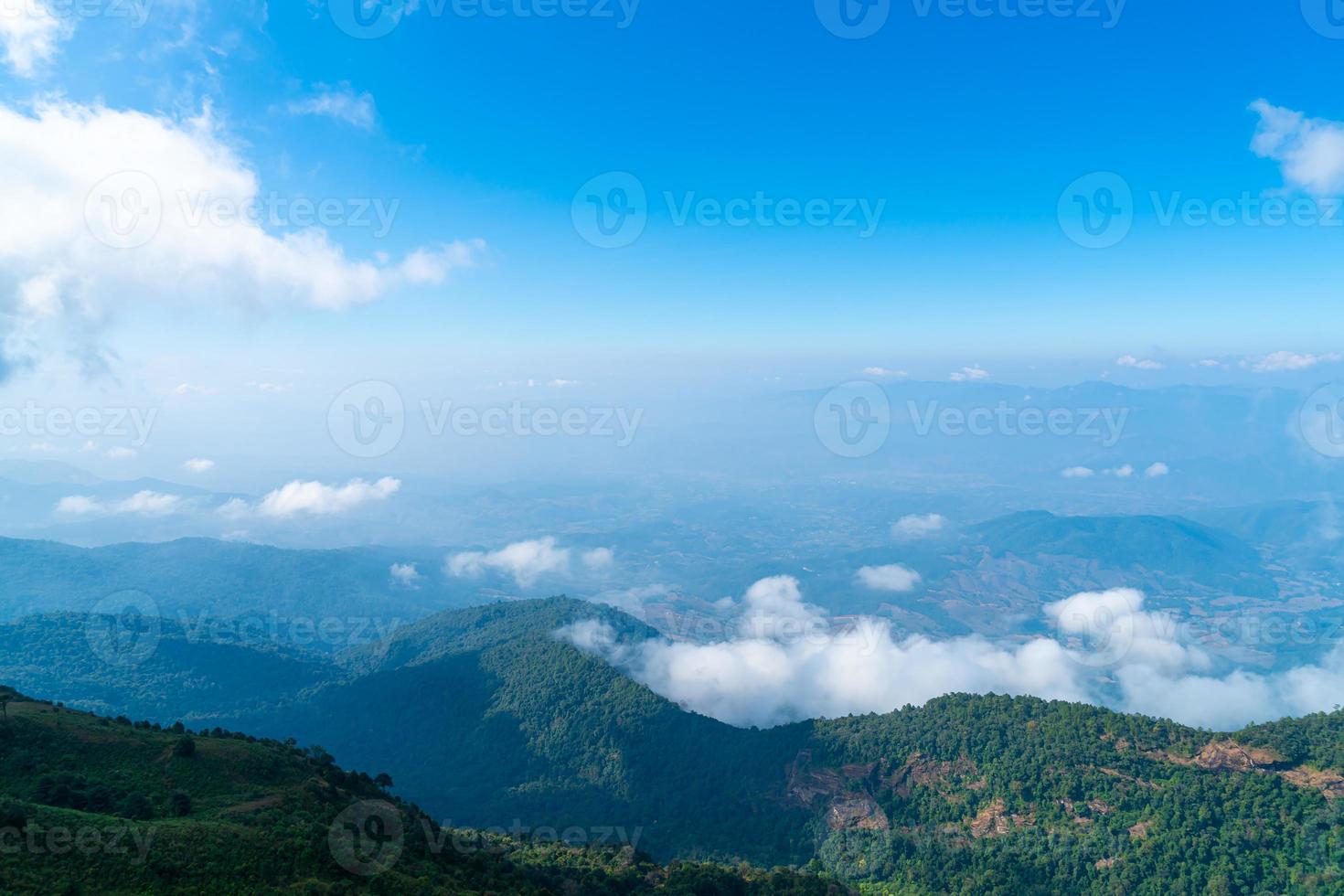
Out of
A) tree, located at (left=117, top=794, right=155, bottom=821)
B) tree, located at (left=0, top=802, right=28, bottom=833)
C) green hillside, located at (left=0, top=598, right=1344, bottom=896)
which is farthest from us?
green hillside, located at (left=0, top=598, right=1344, bottom=896)

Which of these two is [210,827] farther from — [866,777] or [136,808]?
[866,777]

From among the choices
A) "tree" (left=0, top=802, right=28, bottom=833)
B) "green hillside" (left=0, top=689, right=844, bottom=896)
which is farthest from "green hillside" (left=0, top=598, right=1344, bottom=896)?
"tree" (left=0, top=802, right=28, bottom=833)

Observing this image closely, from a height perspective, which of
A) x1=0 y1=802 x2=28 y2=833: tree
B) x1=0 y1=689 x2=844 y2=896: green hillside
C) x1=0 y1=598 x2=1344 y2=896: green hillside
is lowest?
x1=0 y1=598 x2=1344 y2=896: green hillside

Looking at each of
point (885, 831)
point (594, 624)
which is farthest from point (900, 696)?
point (885, 831)

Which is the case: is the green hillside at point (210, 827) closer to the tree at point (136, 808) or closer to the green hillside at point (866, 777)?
the tree at point (136, 808)

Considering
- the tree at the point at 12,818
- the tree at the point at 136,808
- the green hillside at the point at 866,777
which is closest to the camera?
the tree at the point at 12,818

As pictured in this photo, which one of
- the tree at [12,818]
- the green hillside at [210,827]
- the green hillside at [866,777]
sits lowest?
the green hillside at [866,777]

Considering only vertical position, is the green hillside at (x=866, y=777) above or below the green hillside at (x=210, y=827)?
below

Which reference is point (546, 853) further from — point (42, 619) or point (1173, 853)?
point (42, 619)

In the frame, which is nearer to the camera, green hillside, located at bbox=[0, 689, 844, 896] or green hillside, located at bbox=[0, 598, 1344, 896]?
green hillside, located at bbox=[0, 689, 844, 896]

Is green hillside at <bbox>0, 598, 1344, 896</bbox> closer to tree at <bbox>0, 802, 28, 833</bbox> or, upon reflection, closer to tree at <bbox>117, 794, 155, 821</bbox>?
tree at <bbox>117, 794, 155, 821</bbox>

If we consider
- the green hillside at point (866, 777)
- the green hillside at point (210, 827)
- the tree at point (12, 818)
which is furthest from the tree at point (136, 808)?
the green hillside at point (866, 777)
